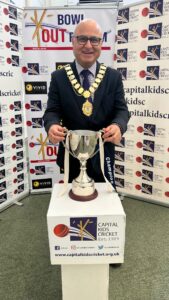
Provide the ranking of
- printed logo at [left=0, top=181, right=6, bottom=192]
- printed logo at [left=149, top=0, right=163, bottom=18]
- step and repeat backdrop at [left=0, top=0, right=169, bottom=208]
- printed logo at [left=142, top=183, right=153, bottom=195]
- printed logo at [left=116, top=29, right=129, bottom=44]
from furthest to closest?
printed logo at [left=142, top=183, right=153, bottom=195] < printed logo at [left=0, top=181, right=6, bottom=192] < printed logo at [left=116, top=29, right=129, bottom=44] < step and repeat backdrop at [left=0, top=0, right=169, bottom=208] < printed logo at [left=149, top=0, right=163, bottom=18]

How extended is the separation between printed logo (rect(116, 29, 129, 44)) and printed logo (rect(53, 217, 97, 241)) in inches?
74.0

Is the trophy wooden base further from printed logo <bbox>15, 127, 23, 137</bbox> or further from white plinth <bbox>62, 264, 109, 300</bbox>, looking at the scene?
printed logo <bbox>15, 127, 23, 137</bbox>

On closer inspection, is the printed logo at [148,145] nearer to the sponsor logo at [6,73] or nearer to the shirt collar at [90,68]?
the shirt collar at [90,68]

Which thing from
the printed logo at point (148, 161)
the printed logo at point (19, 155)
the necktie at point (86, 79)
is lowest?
the printed logo at point (148, 161)

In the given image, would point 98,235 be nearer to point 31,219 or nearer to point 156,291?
point 156,291

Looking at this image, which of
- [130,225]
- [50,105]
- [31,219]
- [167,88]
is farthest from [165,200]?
[50,105]

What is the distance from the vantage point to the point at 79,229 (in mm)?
1050

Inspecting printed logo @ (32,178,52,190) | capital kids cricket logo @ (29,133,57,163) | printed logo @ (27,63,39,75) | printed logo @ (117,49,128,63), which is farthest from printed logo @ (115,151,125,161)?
printed logo @ (27,63,39,75)

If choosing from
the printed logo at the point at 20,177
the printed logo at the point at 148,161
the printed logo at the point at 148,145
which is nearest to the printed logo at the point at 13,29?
the printed logo at the point at 20,177

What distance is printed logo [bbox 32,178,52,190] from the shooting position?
2.76m

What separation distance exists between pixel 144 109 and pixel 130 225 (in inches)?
42.2

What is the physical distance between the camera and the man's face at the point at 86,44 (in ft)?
3.98

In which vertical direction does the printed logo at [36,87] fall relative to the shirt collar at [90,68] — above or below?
below

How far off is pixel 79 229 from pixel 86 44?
861mm
